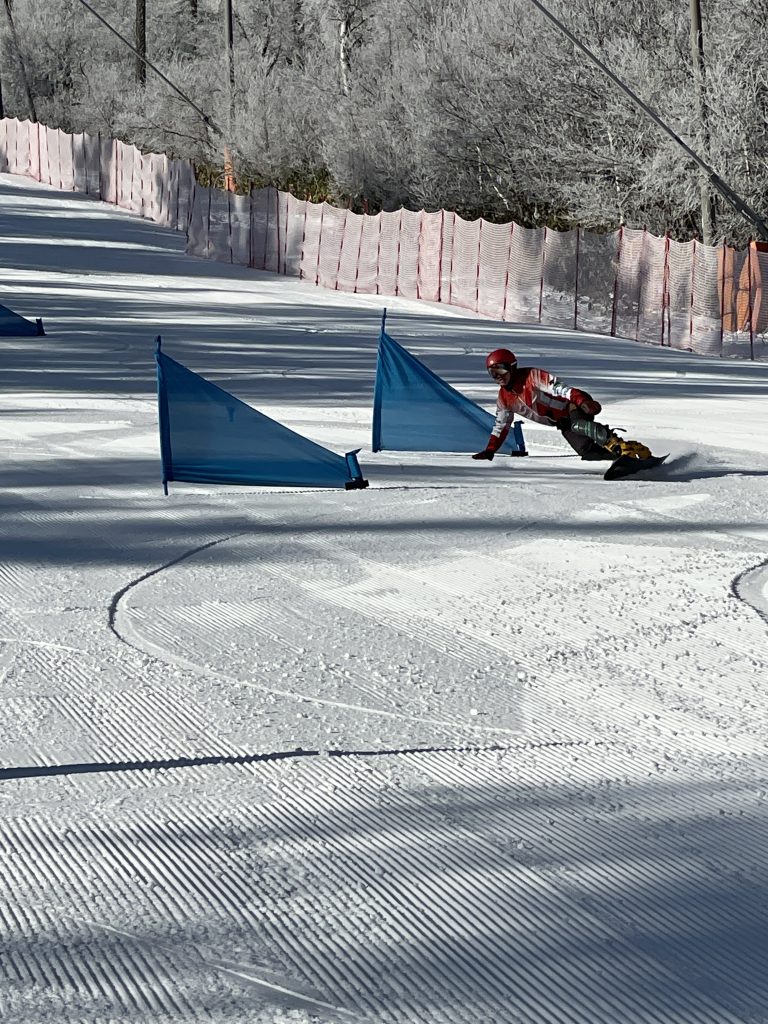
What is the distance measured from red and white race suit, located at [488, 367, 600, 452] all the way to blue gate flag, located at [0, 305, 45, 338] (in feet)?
35.8

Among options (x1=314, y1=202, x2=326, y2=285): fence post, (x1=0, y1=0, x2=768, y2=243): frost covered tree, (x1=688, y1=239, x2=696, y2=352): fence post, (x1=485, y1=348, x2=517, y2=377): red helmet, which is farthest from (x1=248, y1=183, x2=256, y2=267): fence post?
(x1=485, y1=348, x2=517, y2=377): red helmet

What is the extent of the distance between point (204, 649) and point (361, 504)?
351 cm

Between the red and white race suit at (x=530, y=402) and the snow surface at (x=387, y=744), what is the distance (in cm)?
40

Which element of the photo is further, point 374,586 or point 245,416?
point 245,416

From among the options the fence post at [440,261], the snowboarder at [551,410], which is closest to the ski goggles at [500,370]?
the snowboarder at [551,410]

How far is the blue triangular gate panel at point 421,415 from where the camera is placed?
12.0 meters

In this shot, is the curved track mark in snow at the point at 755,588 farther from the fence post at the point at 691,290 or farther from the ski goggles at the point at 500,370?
the fence post at the point at 691,290

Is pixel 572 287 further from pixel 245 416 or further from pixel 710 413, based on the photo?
pixel 245 416

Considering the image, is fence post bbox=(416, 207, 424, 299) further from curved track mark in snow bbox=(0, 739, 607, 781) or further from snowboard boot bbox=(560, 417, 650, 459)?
curved track mark in snow bbox=(0, 739, 607, 781)

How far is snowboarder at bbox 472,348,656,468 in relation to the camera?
36.1 feet

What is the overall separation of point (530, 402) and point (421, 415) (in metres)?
1.17

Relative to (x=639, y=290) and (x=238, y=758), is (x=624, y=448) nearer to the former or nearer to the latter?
(x=238, y=758)

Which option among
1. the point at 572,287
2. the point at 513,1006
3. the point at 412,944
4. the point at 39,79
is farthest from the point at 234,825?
the point at 39,79

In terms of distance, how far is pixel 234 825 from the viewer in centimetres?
470
